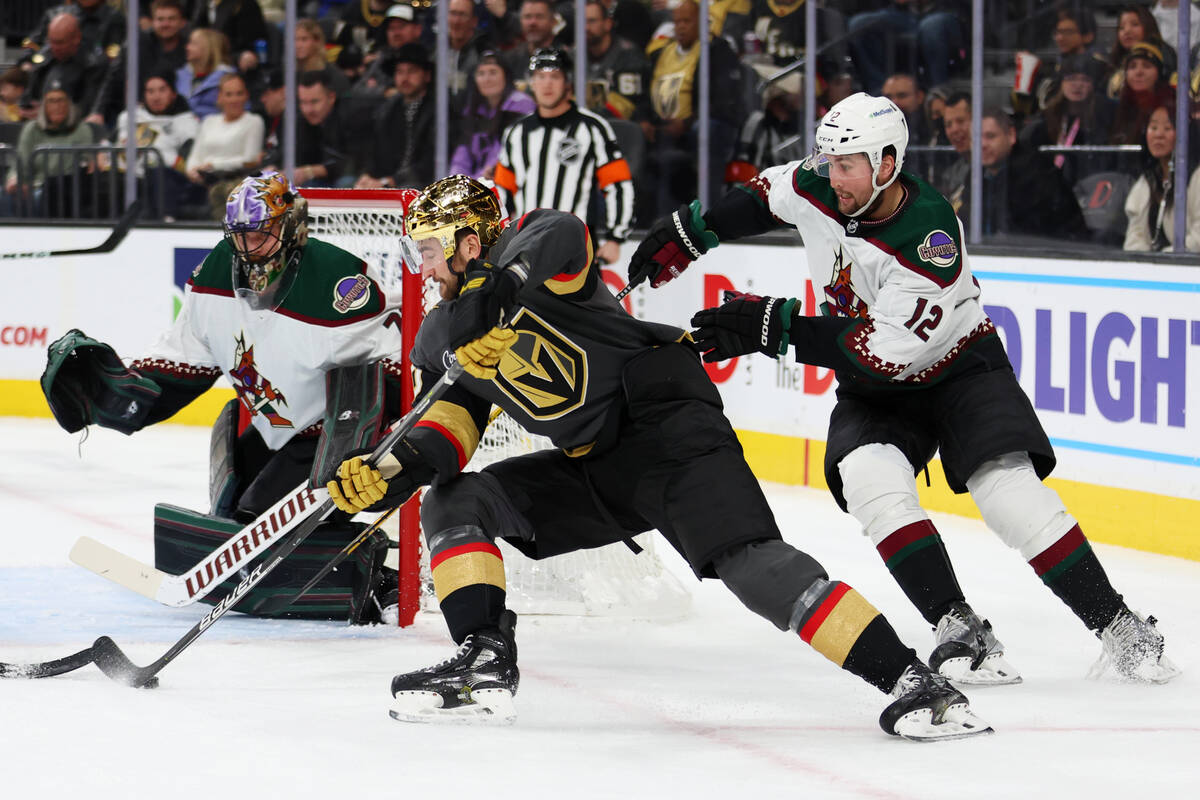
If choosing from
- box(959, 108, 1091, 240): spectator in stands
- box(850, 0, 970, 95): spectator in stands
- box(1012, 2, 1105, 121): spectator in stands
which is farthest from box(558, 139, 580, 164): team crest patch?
box(1012, 2, 1105, 121): spectator in stands

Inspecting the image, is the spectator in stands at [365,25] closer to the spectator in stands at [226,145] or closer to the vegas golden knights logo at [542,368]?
the spectator in stands at [226,145]

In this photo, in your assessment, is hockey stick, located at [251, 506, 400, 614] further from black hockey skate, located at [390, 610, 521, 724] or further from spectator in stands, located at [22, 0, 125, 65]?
spectator in stands, located at [22, 0, 125, 65]

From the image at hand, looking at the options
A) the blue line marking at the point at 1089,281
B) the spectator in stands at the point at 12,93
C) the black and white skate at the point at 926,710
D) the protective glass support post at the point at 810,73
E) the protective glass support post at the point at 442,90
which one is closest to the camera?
the black and white skate at the point at 926,710

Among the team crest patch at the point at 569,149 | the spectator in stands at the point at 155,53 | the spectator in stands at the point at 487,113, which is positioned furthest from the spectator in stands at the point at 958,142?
the spectator in stands at the point at 155,53

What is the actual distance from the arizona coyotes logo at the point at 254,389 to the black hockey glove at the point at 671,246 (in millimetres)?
922

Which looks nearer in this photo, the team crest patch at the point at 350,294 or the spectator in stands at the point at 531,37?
the team crest patch at the point at 350,294

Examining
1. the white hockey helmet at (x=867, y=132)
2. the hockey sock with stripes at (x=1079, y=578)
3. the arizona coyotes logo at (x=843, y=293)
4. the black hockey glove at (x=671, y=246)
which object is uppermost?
the white hockey helmet at (x=867, y=132)

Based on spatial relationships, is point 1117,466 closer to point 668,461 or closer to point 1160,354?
point 1160,354

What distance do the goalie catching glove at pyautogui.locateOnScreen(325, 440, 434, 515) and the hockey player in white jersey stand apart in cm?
66

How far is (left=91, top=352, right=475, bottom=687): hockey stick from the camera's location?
304 cm

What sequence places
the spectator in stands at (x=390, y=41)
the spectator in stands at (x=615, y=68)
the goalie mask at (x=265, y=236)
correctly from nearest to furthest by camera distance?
the goalie mask at (x=265, y=236), the spectator in stands at (x=615, y=68), the spectator in stands at (x=390, y=41)

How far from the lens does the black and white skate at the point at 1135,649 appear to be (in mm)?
3191

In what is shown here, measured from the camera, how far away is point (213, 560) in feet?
10.9

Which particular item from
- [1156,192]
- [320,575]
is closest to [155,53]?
[1156,192]
